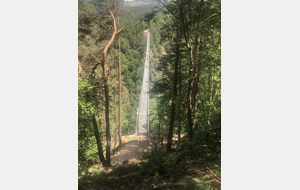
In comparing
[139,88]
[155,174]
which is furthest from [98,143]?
[139,88]

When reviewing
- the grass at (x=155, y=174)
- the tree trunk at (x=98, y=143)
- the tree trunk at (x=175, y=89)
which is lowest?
the grass at (x=155, y=174)

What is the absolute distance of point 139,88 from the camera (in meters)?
3.46

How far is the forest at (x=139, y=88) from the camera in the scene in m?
3.33

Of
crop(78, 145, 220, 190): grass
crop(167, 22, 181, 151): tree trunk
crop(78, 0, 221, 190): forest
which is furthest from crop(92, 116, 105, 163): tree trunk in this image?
crop(167, 22, 181, 151): tree trunk

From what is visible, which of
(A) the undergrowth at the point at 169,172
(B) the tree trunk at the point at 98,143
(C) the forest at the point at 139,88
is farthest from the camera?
(B) the tree trunk at the point at 98,143

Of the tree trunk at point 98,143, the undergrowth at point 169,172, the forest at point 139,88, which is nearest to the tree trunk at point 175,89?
the forest at point 139,88

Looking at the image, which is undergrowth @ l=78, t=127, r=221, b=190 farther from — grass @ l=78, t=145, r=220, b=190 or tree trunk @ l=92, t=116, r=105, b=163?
tree trunk @ l=92, t=116, r=105, b=163

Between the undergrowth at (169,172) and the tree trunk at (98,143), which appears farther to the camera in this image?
the tree trunk at (98,143)

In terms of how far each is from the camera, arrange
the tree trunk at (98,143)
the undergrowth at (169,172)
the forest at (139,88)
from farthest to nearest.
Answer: the tree trunk at (98,143), the forest at (139,88), the undergrowth at (169,172)

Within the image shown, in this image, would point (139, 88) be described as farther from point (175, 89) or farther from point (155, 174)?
point (155, 174)

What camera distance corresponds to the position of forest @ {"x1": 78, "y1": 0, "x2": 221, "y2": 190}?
333 centimetres

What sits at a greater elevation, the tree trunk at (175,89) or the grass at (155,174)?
the tree trunk at (175,89)

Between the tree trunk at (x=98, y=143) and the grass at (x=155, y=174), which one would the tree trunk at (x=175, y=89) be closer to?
the grass at (x=155, y=174)
